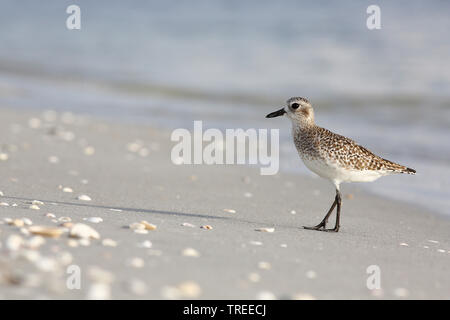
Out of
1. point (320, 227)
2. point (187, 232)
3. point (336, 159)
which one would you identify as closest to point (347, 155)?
point (336, 159)

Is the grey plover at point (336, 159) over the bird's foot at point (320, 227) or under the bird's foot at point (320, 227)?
over

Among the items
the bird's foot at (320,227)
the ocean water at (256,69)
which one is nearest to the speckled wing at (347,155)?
the bird's foot at (320,227)

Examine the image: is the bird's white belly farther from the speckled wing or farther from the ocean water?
the ocean water

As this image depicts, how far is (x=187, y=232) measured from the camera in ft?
18.3

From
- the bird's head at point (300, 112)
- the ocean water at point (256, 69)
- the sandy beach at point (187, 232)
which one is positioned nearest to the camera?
the sandy beach at point (187, 232)

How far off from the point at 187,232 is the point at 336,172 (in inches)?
67.2

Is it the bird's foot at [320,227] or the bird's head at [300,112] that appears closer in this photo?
the bird's foot at [320,227]

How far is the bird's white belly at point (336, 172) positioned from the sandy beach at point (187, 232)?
1.70 feet

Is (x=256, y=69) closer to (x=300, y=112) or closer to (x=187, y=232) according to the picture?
(x=300, y=112)

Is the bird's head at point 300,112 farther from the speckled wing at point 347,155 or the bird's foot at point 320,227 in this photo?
the bird's foot at point 320,227

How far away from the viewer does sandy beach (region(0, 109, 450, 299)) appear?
420cm

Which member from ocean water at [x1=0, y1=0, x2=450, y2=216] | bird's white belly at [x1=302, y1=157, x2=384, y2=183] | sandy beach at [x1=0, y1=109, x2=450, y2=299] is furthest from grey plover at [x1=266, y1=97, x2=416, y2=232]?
ocean water at [x1=0, y1=0, x2=450, y2=216]

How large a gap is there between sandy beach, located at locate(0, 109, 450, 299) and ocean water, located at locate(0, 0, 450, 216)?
1.37 m

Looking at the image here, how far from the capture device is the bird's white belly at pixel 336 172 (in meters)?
6.44
